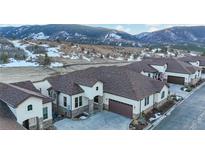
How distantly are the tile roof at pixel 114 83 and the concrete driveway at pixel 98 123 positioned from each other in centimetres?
194

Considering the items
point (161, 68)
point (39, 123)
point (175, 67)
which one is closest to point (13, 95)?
point (39, 123)

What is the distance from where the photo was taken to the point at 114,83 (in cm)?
1883

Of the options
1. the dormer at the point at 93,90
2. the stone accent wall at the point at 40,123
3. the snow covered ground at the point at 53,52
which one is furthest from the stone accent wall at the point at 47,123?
the snow covered ground at the point at 53,52

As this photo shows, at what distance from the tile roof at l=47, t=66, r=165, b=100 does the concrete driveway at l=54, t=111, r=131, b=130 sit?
1938 millimetres

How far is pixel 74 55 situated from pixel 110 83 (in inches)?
1219

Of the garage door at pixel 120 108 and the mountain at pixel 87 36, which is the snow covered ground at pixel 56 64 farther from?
the mountain at pixel 87 36

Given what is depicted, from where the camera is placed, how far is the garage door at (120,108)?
1706cm

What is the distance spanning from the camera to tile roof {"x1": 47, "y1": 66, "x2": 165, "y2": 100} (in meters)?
17.3

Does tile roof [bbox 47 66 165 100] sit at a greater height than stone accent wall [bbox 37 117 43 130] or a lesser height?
greater

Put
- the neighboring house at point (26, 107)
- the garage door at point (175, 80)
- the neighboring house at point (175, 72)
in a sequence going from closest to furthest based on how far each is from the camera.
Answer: the neighboring house at point (26, 107) < the neighboring house at point (175, 72) < the garage door at point (175, 80)

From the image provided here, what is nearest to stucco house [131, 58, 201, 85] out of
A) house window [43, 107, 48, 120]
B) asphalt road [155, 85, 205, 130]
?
asphalt road [155, 85, 205, 130]

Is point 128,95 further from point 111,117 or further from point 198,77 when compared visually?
point 198,77

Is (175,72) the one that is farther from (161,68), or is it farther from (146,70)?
(146,70)

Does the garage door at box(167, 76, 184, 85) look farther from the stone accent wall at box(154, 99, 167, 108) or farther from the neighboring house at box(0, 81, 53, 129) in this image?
the neighboring house at box(0, 81, 53, 129)
